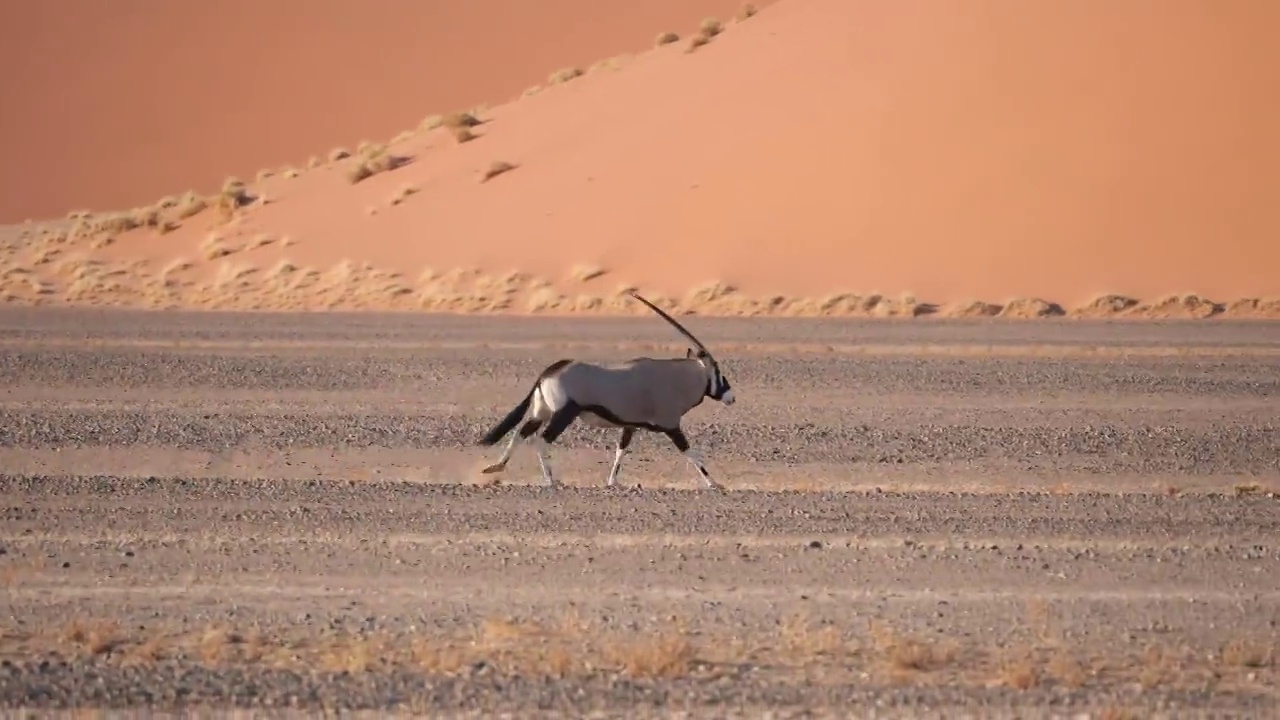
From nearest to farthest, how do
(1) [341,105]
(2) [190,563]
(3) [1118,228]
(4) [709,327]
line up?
(2) [190,563] < (4) [709,327] < (3) [1118,228] < (1) [341,105]

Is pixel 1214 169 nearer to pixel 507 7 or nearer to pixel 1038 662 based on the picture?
pixel 1038 662

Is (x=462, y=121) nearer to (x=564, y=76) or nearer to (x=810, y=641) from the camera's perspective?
(x=564, y=76)

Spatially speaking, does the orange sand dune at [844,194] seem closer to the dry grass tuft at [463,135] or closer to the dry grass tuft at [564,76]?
the dry grass tuft at [463,135]

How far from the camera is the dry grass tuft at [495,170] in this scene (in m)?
47.3

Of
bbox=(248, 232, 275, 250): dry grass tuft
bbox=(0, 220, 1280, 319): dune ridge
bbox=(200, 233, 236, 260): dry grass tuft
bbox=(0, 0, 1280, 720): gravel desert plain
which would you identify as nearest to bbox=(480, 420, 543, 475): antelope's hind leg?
bbox=(0, 0, 1280, 720): gravel desert plain

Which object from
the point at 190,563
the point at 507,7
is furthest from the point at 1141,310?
the point at 507,7

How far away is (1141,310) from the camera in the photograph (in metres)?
35.1

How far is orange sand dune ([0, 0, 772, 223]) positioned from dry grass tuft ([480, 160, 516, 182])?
36.7 meters

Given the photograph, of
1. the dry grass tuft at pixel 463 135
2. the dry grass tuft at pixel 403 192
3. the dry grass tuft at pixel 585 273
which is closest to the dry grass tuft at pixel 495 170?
the dry grass tuft at pixel 403 192

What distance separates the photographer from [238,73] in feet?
325

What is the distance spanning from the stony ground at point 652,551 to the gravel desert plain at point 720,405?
5cm

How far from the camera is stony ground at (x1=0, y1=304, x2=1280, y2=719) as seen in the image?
7824 mm

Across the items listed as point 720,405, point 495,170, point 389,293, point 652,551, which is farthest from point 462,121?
point 652,551

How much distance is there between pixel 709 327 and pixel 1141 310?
8.67 metres
